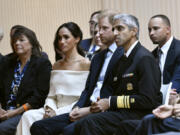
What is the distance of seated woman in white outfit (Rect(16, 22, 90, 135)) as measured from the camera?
470 centimetres

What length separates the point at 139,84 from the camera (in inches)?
147

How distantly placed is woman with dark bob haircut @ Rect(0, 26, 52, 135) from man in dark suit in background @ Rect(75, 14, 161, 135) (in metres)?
1.13

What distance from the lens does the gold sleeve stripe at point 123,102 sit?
3786mm

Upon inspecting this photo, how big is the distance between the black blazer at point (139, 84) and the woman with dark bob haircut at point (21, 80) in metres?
1.29

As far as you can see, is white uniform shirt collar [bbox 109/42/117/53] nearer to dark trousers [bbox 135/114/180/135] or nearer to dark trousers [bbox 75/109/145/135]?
dark trousers [bbox 75/109/145/135]

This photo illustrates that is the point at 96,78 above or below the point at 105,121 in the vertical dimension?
above

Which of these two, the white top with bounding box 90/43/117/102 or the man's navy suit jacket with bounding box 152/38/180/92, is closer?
the white top with bounding box 90/43/117/102

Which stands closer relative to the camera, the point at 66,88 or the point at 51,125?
the point at 51,125

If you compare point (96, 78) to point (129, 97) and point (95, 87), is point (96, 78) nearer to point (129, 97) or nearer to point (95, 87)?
point (95, 87)

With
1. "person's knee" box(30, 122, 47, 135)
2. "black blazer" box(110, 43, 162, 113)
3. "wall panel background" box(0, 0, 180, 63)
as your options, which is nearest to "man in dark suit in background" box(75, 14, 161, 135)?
"black blazer" box(110, 43, 162, 113)

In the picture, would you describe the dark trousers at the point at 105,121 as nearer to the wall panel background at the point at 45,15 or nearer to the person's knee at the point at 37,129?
the person's knee at the point at 37,129

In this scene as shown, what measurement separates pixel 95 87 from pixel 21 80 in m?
1.05

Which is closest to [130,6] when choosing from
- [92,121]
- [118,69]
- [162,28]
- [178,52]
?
[162,28]

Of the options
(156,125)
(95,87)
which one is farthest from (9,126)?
(156,125)
